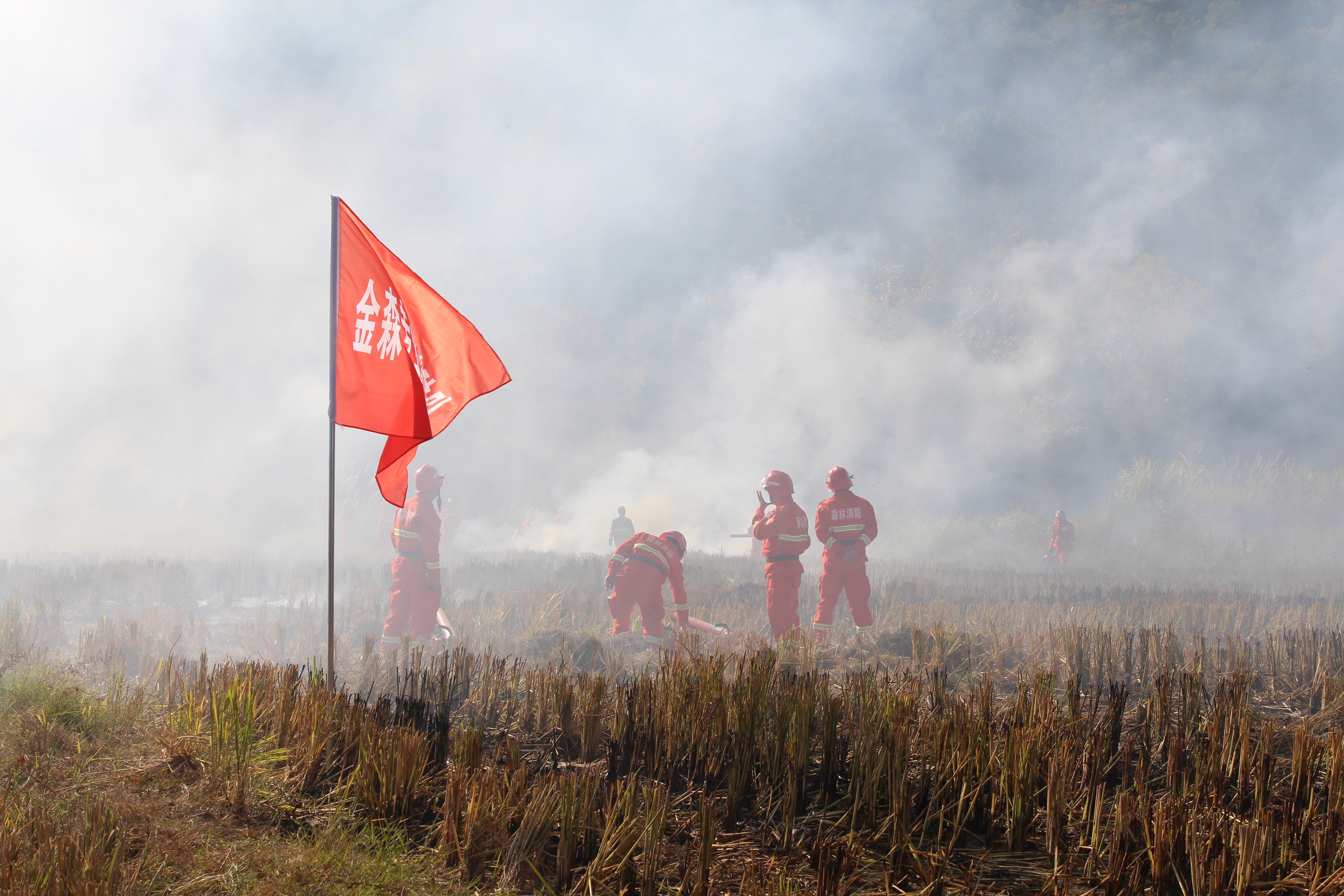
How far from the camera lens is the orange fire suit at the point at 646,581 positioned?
8.81m

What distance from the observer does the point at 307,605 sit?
1155 centimetres

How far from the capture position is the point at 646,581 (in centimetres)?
888

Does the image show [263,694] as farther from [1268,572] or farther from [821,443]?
[821,443]

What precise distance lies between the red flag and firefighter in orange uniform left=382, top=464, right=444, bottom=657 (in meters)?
4.66

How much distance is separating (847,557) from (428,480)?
5386mm

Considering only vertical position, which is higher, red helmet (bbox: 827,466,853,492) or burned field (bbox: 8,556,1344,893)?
red helmet (bbox: 827,466,853,492)

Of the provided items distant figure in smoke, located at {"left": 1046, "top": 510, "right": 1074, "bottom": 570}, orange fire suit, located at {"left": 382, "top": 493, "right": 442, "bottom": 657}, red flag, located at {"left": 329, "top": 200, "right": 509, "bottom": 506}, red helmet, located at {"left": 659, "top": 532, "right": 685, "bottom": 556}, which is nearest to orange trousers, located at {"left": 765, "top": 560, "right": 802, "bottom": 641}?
red helmet, located at {"left": 659, "top": 532, "right": 685, "bottom": 556}

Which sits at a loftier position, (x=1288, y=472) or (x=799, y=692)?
(x=1288, y=472)

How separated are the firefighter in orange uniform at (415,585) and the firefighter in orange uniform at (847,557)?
4684 mm

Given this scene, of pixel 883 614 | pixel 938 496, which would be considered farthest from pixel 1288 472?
pixel 883 614

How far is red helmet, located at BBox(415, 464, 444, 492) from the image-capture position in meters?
9.98

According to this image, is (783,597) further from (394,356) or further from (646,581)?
(394,356)

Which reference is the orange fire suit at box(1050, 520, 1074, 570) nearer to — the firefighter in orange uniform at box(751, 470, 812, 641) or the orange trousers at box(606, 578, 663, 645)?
the firefighter in orange uniform at box(751, 470, 812, 641)

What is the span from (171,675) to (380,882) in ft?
12.0
